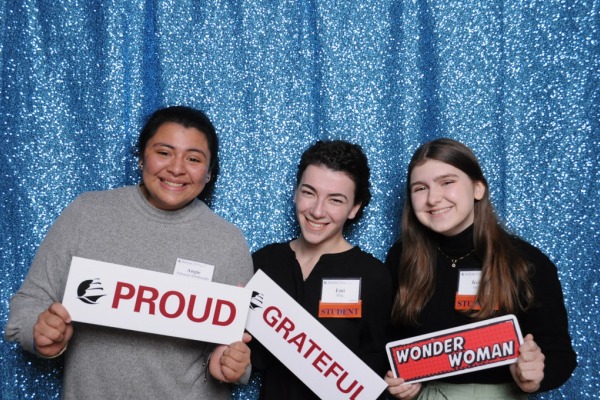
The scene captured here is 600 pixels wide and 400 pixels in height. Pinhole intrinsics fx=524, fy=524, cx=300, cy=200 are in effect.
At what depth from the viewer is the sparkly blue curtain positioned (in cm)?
180

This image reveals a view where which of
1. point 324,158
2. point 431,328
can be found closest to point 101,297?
point 324,158

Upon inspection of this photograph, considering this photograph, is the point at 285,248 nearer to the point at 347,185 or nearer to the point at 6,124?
the point at 347,185

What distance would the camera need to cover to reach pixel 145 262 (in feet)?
4.72

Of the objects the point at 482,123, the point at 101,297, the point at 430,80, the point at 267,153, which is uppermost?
the point at 430,80

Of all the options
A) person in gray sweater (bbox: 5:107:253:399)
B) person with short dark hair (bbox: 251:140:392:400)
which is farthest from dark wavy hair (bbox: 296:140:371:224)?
person in gray sweater (bbox: 5:107:253:399)

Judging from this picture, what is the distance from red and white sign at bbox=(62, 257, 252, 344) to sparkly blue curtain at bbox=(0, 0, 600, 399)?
1.61 ft

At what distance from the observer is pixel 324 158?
166 cm

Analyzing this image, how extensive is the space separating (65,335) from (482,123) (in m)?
1.52

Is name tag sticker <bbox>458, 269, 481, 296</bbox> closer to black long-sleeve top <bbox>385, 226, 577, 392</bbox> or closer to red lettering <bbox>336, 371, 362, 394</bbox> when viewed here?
black long-sleeve top <bbox>385, 226, 577, 392</bbox>

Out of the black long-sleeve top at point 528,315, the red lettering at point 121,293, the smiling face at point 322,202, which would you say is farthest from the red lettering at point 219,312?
the black long-sleeve top at point 528,315

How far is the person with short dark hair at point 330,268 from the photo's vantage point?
1597 mm

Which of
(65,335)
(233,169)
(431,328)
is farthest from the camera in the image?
(233,169)

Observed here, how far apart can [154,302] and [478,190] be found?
3.37ft

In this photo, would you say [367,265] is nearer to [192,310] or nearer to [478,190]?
[478,190]
